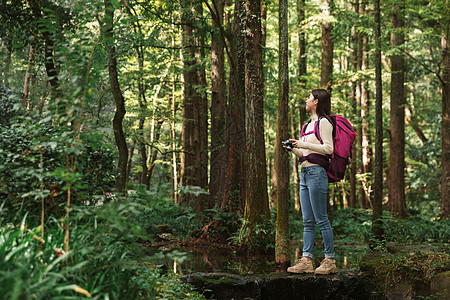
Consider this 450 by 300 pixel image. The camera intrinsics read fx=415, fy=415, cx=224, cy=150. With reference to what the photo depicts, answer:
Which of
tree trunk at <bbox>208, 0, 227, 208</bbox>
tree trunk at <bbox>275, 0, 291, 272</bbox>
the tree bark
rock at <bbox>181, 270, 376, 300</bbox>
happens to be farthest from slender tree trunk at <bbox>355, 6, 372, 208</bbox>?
rock at <bbox>181, 270, 376, 300</bbox>

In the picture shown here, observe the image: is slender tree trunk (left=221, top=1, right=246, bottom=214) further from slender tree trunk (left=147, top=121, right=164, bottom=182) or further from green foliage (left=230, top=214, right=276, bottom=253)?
slender tree trunk (left=147, top=121, right=164, bottom=182)

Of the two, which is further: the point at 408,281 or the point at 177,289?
the point at 408,281

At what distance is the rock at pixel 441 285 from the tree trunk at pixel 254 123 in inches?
157

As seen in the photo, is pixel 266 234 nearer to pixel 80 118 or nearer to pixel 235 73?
pixel 235 73

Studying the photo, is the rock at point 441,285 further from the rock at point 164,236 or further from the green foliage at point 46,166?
the rock at point 164,236

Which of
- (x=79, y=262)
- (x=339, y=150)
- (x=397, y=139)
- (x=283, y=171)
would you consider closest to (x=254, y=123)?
(x=283, y=171)

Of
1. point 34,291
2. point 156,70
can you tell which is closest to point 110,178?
point 34,291

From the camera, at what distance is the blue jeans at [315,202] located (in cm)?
595

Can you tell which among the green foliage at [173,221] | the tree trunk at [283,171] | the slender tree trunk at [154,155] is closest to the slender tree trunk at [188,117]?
the slender tree trunk at [154,155]

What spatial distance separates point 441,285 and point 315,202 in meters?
2.19

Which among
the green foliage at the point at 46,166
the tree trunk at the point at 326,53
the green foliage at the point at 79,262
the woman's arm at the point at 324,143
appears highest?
the tree trunk at the point at 326,53

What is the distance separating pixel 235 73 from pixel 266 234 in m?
4.35

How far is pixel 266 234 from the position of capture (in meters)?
9.52

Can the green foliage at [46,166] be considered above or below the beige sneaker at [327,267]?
above
